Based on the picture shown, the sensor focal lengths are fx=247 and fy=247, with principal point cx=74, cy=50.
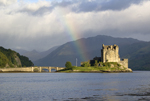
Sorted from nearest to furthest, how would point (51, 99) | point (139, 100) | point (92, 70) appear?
point (139, 100), point (51, 99), point (92, 70)

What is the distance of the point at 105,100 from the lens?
140 ft

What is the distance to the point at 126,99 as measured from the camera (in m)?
43.2

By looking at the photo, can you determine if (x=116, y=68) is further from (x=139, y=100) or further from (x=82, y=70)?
(x=139, y=100)

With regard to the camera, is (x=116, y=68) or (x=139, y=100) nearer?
(x=139, y=100)

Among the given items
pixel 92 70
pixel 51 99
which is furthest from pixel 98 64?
pixel 51 99

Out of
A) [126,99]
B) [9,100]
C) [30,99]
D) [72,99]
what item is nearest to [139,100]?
[126,99]

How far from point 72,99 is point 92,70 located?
150 m

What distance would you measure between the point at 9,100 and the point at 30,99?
3.73 metres

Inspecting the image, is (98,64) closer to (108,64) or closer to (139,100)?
(108,64)

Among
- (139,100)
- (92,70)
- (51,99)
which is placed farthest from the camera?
(92,70)

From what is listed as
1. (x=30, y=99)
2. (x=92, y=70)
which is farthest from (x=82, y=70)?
(x=30, y=99)

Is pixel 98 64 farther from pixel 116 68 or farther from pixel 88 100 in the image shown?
pixel 88 100

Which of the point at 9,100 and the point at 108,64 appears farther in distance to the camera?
the point at 108,64

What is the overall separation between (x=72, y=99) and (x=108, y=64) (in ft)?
499
